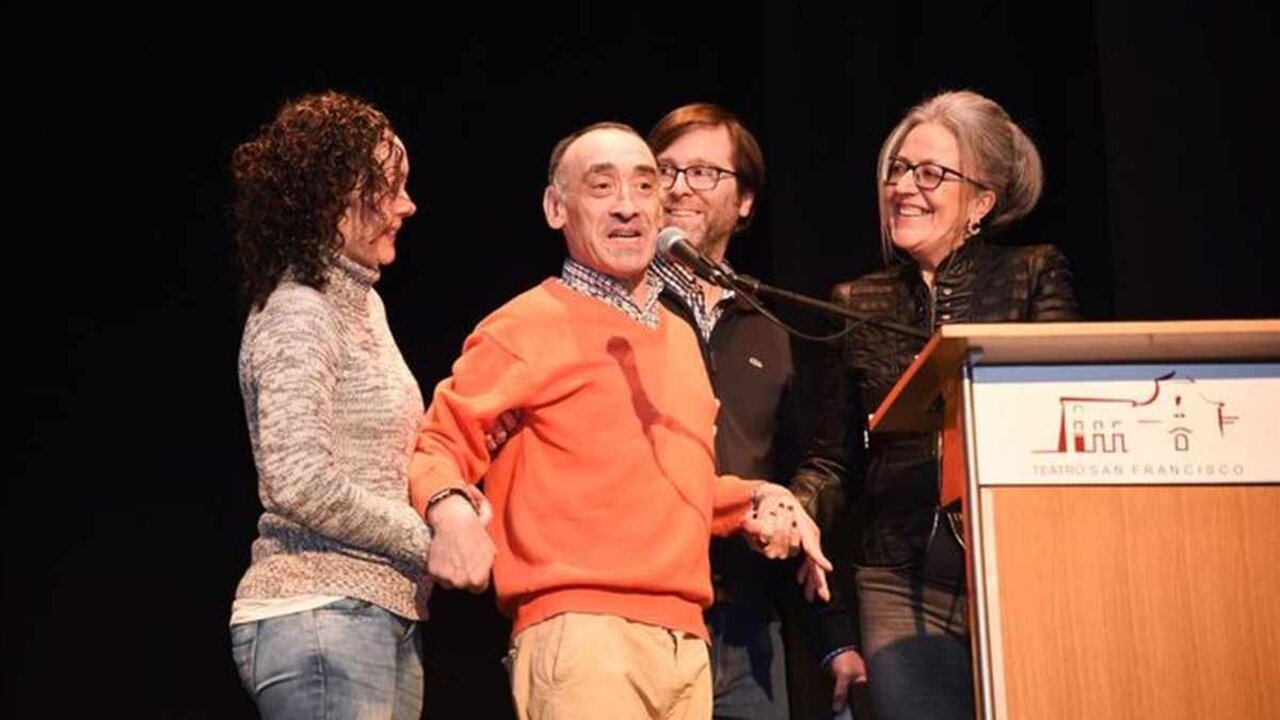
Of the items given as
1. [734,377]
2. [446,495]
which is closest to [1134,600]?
[446,495]

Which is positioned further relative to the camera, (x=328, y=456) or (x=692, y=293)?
(x=692, y=293)

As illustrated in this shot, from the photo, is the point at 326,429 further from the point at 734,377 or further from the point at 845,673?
the point at 845,673

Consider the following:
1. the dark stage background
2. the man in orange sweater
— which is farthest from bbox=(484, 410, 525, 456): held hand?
the dark stage background

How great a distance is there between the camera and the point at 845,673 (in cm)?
312

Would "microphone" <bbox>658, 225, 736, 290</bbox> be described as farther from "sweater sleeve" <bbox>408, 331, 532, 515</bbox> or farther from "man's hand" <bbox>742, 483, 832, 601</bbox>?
"man's hand" <bbox>742, 483, 832, 601</bbox>

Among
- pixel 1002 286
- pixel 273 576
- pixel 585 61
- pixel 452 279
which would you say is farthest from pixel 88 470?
pixel 1002 286

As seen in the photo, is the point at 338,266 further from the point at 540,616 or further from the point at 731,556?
the point at 731,556

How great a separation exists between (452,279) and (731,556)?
5.48 ft

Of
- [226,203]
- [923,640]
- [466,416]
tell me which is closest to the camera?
[466,416]

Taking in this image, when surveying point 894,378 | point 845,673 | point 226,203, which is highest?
point 226,203

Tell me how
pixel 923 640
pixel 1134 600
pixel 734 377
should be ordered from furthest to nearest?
pixel 734 377, pixel 923 640, pixel 1134 600

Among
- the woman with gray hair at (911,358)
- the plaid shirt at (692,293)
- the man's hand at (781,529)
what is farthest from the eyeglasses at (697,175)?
the man's hand at (781,529)

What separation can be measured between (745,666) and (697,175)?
105 cm

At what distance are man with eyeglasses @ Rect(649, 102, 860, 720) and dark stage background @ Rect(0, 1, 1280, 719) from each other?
2.66 feet
